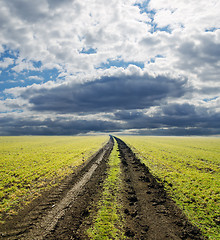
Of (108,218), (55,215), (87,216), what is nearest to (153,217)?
(108,218)

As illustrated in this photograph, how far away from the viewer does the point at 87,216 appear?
9750mm

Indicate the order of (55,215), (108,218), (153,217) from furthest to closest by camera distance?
(55,215)
(153,217)
(108,218)

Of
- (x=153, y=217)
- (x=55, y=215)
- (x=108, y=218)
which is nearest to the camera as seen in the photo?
(x=108, y=218)

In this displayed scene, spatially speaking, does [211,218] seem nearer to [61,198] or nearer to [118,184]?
[118,184]

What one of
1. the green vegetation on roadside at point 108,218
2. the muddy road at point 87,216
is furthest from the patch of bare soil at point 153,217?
the green vegetation on roadside at point 108,218

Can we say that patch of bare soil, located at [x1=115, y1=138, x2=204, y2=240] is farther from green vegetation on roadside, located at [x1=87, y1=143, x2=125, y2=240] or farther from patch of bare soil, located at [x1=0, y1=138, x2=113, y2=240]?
patch of bare soil, located at [x1=0, y1=138, x2=113, y2=240]

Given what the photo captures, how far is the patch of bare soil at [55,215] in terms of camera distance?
8.23 metres

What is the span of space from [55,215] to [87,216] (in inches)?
85.9

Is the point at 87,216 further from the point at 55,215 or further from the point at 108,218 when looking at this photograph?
the point at 55,215

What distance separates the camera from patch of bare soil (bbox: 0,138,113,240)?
823cm

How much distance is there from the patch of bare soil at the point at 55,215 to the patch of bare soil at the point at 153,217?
287 centimetres

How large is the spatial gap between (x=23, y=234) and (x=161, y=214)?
855cm

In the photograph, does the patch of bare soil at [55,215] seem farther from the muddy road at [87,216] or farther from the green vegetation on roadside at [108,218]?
the green vegetation on roadside at [108,218]

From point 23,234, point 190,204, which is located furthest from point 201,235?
point 23,234
